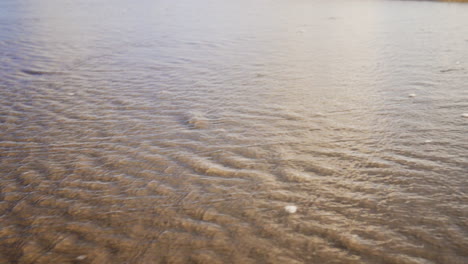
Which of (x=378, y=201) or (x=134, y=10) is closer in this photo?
(x=378, y=201)

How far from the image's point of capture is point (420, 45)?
590 cm

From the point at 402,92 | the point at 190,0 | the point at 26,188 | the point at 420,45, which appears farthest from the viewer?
the point at 190,0

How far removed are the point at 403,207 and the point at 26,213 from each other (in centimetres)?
190

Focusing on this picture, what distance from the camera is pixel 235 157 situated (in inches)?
98.1

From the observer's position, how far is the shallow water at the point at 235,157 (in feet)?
5.62

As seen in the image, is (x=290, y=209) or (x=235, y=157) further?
(x=235, y=157)

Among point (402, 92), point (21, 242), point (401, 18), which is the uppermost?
point (401, 18)

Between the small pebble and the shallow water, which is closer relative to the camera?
the shallow water

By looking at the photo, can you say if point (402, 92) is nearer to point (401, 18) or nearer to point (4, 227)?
point (4, 227)

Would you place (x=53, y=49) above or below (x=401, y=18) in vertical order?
below

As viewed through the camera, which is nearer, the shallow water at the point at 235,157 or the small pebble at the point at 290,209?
the shallow water at the point at 235,157

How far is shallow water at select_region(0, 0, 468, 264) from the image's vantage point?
5.62 ft

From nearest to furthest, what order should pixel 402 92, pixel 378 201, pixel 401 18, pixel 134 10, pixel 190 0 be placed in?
pixel 378 201, pixel 402 92, pixel 401 18, pixel 134 10, pixel 190 0

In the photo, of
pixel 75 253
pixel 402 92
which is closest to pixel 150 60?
pixel 402 92
